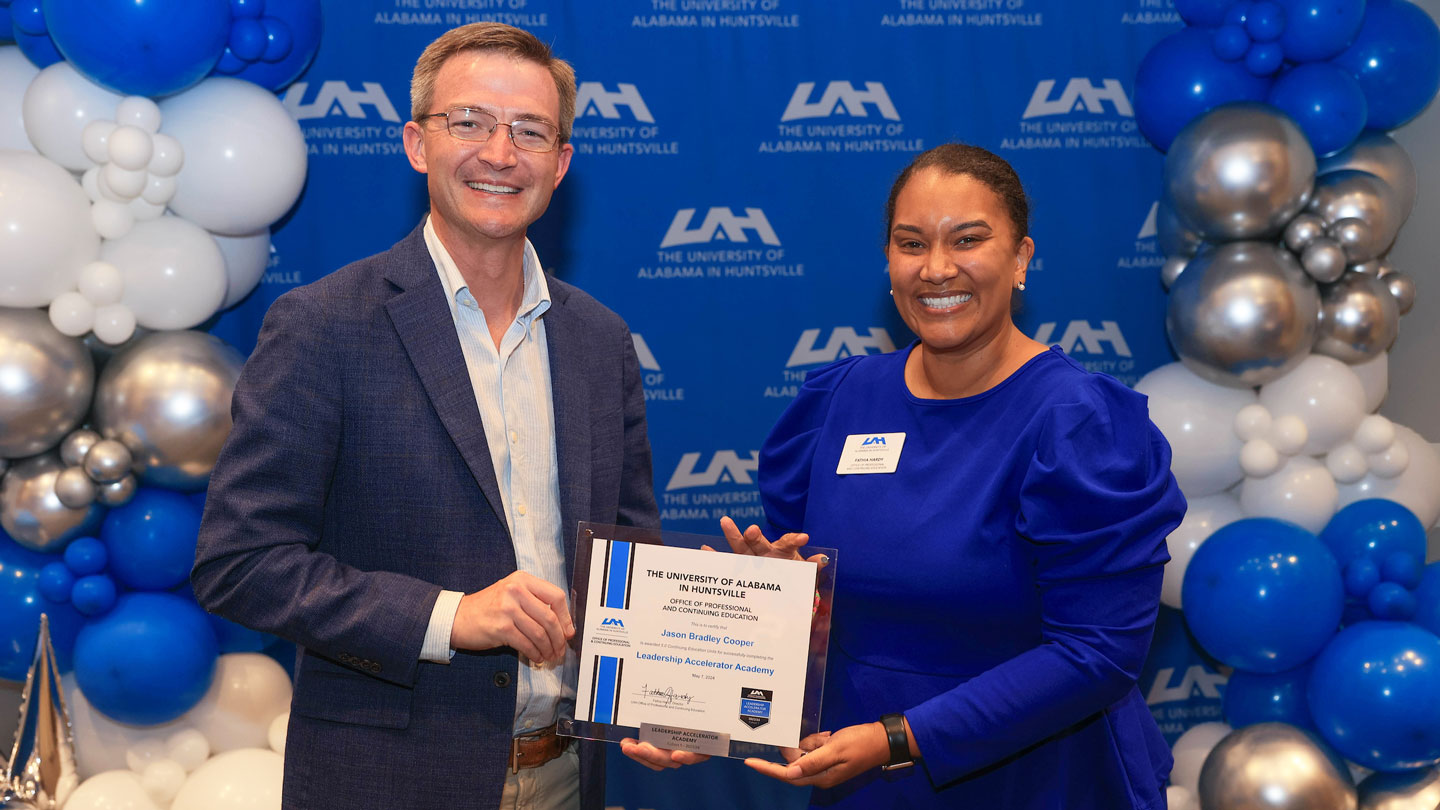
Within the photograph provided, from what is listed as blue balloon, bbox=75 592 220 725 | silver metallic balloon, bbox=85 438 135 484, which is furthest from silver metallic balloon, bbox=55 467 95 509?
blue balloon, bbox=75 592 220 725

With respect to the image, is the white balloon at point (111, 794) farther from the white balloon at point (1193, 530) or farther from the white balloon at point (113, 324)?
the white balloon at point (1193, 530)

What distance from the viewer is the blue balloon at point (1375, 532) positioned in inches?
144

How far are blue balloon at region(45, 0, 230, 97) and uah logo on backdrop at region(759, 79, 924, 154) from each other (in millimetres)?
1874

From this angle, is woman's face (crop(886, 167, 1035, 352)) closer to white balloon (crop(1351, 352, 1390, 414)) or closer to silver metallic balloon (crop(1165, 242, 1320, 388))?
silver metallic balloon (crop(1165, 242, 1320, 388))

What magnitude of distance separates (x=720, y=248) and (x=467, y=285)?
204 cm

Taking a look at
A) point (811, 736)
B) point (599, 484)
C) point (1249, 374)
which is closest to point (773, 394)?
point (1249, 374)

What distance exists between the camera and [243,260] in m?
3.55

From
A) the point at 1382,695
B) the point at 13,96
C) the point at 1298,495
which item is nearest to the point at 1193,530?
the point at 1298,495

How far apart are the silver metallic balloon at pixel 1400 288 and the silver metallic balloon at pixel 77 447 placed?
13.7 ft

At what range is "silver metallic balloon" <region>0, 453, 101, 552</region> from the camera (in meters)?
3.16

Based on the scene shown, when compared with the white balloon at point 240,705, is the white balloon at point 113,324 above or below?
above

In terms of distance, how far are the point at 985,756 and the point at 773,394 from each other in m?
2.31

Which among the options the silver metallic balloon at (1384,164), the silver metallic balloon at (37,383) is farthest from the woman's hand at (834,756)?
the silver metallic balloon at (1384,164)
